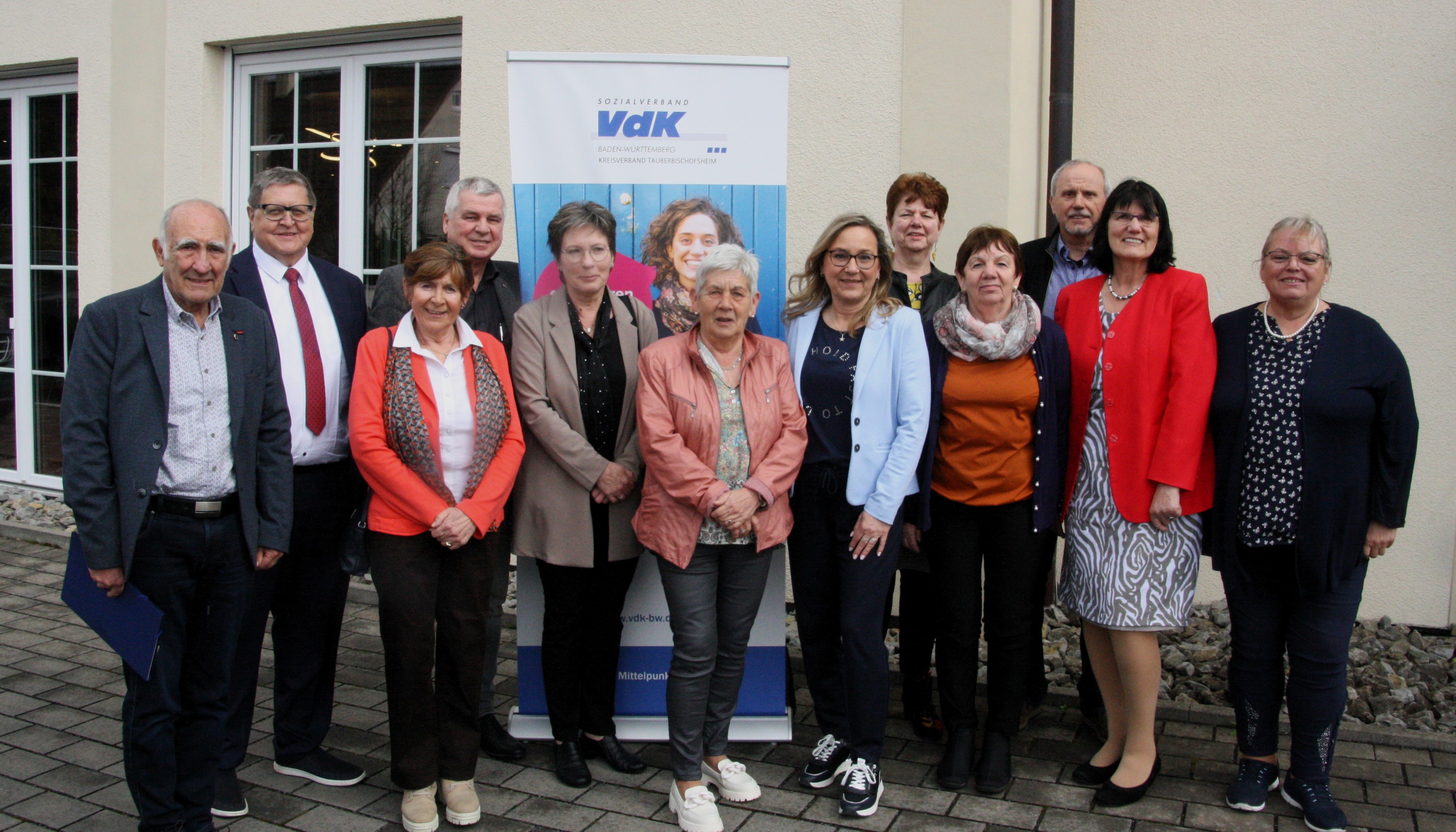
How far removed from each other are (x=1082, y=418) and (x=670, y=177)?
1.51m

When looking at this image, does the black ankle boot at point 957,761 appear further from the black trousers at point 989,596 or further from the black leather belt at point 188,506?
the black leather belt at point 188,506

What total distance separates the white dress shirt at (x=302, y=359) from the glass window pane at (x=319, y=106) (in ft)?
9.89

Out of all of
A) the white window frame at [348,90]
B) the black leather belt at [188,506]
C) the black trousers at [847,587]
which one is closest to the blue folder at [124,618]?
the black leather belt at [188,506]

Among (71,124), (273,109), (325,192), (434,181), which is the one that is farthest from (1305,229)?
(71,124)

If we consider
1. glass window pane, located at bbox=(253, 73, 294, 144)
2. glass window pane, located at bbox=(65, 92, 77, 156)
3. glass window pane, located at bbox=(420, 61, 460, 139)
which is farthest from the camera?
glass window pane, located at bbox=(65, 92, 77, 156)

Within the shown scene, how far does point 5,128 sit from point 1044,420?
741 centimetres

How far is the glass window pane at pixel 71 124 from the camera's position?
6.77 metres

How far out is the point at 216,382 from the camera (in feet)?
8.73

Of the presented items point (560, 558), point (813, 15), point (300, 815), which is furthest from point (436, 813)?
point (813, 15)

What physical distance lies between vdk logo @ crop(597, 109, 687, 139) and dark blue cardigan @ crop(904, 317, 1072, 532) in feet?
3.62

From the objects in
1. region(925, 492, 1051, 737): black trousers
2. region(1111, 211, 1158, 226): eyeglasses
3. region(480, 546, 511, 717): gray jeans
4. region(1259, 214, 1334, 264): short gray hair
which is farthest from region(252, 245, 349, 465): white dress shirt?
region(1259, 214, 1334, 264): short gray hair

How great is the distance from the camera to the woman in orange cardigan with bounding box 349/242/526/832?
2811 millimetres

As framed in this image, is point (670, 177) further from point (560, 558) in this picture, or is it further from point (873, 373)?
point (560, 558)

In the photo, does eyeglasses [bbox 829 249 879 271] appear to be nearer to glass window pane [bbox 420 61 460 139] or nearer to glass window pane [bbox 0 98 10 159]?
glass window pane [bbox 420 61 460 139]
